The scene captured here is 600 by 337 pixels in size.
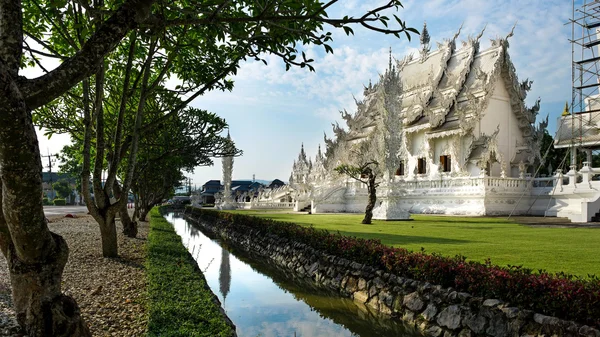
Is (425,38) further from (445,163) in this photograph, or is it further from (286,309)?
(286,309)

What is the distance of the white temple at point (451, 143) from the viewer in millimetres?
21116

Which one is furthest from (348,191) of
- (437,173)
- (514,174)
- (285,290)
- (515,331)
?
(515,331)

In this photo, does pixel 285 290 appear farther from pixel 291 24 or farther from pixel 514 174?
pixel 514 174

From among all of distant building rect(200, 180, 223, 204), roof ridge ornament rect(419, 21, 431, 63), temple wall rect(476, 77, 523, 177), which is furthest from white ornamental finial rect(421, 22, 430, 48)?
distant building rect(200, 180, 223, 204)

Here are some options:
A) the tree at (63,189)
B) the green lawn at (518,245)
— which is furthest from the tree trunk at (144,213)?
the tree at (63,189)

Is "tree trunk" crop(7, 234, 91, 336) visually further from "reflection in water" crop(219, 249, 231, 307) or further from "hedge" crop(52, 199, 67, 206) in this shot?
"hedge" crop(52, 199, 67, 206)

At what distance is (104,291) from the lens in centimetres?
689

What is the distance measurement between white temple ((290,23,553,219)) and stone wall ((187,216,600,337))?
29.9 feet

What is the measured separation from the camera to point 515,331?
5316mm

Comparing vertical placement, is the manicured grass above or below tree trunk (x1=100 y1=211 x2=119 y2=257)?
below

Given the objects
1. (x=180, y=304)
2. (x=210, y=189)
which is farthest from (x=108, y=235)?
(x=210, y=189)

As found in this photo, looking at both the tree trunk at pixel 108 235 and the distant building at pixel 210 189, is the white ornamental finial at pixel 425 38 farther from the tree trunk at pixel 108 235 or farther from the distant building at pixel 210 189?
the distant building at pixel 210 189

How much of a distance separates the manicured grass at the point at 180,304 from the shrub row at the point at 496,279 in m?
3.43

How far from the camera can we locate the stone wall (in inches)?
205
